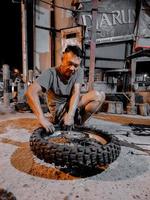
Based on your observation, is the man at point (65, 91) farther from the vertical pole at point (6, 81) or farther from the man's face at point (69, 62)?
the vertical pole at point (6, 81)

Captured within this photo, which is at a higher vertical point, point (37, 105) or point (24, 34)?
point (24, 34)

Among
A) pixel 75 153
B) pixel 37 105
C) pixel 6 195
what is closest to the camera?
pixel 6 195

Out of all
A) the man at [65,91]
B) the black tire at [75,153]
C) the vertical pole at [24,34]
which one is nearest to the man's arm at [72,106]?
the man at [65,91]

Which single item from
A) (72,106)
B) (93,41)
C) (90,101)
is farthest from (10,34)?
(72,106)

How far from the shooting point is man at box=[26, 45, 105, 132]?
7.63 feet

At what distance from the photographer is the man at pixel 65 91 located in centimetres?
232

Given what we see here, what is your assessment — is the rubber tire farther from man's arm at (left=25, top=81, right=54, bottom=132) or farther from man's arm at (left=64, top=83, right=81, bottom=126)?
man's arm at (left=64, top=83, right=81, bottom=126)

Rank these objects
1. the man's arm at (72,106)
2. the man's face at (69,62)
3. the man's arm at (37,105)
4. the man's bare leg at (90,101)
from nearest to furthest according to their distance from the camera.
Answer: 1. the man's arm at (37,105)
2. the man's face at (69,62)
3. the man's arm at (72,106)
4. the man's bare leg at (90,101)

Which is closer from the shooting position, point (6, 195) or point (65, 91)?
point (6, 195)

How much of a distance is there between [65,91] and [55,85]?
6.4 inches

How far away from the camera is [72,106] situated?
257 centimetres

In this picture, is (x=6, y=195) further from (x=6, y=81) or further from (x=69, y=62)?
(x=6, y=81)

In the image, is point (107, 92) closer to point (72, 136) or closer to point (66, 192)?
point (72, 136)

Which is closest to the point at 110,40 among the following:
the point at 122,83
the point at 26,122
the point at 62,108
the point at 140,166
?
the point at 122,83
